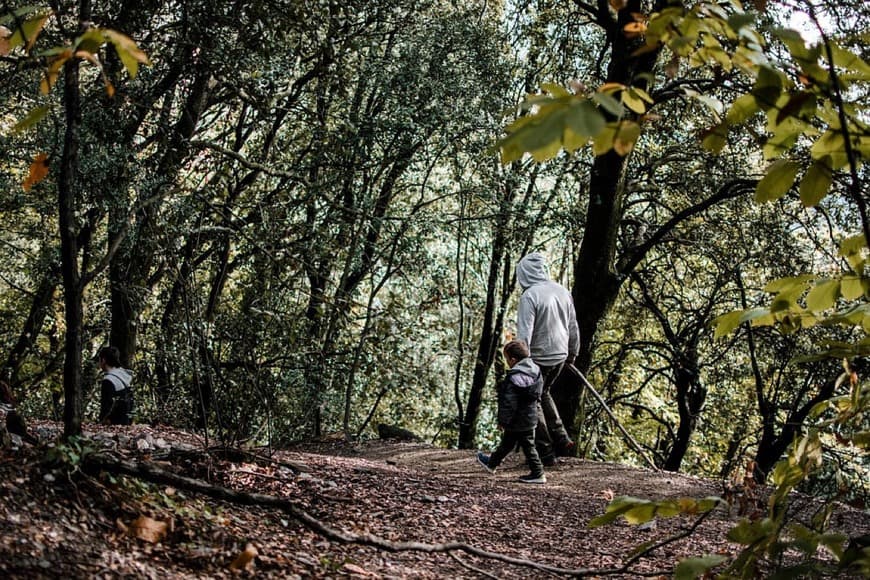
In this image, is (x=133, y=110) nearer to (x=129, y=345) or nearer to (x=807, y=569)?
(x=129, y=345)

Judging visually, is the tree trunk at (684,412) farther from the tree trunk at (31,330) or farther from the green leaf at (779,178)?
the green leaf at (779,178)

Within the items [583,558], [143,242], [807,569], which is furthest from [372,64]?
[807,569]

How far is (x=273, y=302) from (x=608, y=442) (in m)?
16.0

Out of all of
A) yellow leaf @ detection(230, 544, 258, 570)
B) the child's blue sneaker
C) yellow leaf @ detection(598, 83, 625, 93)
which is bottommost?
the child's blue sneaker

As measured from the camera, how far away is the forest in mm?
2455

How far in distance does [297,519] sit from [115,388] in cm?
645

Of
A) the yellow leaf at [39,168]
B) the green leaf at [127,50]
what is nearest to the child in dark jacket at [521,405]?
the yellow leaf at [39,168]

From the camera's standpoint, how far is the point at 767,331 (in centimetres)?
1230

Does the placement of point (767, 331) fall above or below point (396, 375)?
above

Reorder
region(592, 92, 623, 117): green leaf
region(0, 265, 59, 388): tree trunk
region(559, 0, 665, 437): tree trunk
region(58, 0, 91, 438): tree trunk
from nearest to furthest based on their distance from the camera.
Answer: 1. region(592, 92, 623, 117): green leaf
2. region(58, 0, 91, 438): tree trunk
3. region(559, 0, 665, 437): tree trunk
4. region(0, 265, 59, 388): tree trunk

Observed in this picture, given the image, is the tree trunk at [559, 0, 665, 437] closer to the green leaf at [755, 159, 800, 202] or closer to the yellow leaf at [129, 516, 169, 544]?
the yellow leaf at [129, 516, 169, 544]

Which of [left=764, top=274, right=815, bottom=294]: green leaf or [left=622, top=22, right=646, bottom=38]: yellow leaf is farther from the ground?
[left=622, top=22, right=646, bottom=38]: yellow leaf

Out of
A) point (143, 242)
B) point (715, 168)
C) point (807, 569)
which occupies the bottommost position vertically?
point (807, 569)

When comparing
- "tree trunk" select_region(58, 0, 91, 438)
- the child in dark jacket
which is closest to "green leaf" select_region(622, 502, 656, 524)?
"tree trunk" select_region(58, 0, 91, 438)
